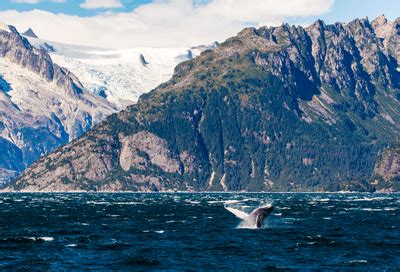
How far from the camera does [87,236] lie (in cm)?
16338

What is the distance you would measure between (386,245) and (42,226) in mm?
80088

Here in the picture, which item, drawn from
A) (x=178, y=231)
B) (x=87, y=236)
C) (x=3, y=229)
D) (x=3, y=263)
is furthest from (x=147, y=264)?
(x=3, y=229)

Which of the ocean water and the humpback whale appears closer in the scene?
the ocean water

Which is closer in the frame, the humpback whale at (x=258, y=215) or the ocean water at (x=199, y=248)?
the ocean water at (x=199, y=248)

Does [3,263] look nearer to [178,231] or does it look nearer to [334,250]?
[334,250]

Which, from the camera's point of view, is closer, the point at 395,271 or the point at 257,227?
the point at 395,271

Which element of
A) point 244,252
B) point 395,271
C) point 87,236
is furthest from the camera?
point 87,236

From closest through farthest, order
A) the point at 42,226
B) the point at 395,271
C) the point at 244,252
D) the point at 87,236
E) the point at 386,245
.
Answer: the point at 395,271 → the point at 244,252 → the point at 386,245 → the point at 87,236 → the point at 42,226

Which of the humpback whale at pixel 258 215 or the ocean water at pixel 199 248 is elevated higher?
the humpback whale at pixel 258 215

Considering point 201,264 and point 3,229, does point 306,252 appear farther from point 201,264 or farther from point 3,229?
point 3,229

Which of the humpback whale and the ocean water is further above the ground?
the humpback whale

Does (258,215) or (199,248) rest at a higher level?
(258,215)

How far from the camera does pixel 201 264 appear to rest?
12238 centimetres

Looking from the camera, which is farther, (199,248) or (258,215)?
(258,215)
